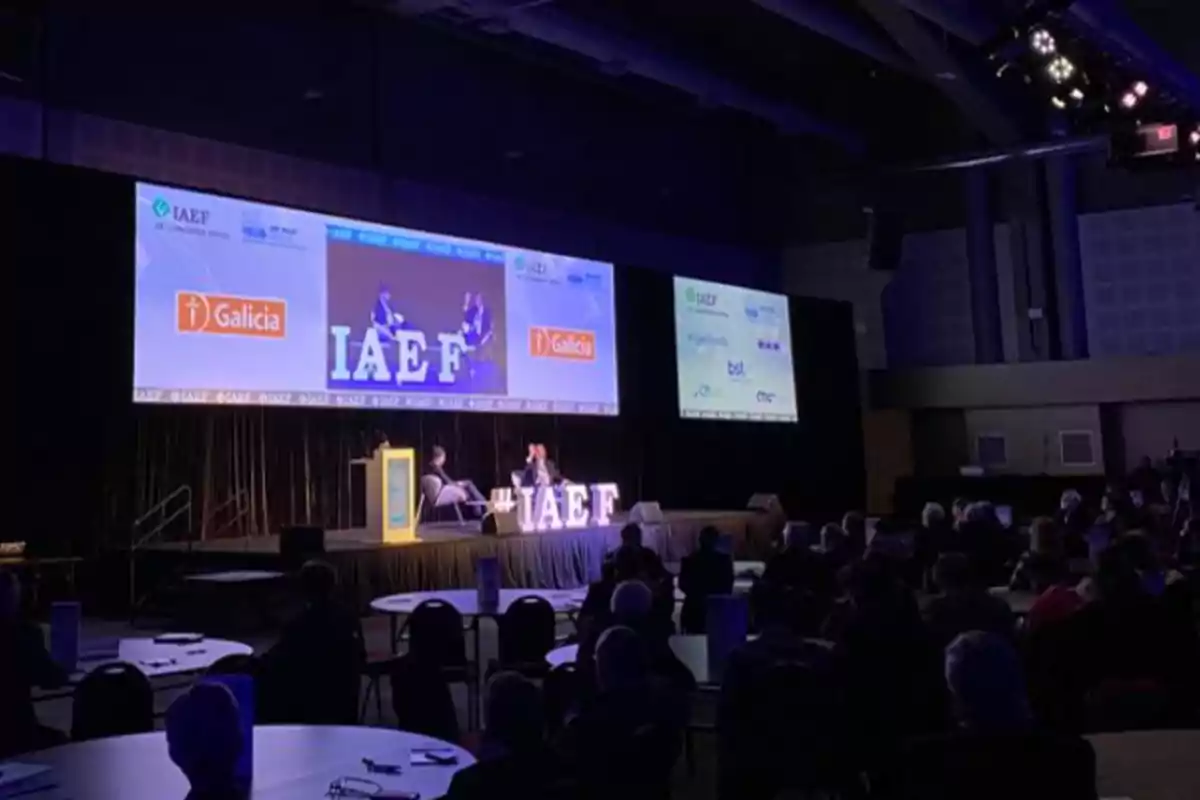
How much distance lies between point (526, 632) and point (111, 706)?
2.26 m

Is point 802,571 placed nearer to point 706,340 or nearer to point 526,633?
point 526,633

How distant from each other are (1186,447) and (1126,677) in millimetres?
14172

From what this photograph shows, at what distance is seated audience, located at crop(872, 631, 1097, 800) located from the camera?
2072 millimetres

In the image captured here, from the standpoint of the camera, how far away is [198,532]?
34.7ft

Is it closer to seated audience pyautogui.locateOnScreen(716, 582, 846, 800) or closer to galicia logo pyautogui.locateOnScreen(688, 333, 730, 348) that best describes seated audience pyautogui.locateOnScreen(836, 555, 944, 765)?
seated audience pyautogui.locateOnScreen(716, 582, 846, 800)

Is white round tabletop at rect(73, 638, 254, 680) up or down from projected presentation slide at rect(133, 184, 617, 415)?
down

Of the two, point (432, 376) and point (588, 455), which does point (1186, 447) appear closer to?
point (588, 455)

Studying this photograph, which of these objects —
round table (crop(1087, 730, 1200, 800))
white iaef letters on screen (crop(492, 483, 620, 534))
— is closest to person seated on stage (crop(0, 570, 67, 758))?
round table (crop(1087, 730, 1200, 800))

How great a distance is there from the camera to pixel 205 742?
222cm

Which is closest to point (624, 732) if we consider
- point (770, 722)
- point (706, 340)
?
point (770, 722)

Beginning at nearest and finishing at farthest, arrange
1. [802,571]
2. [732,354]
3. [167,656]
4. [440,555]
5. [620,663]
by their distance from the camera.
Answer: [620,663]
[167,656]
[802,571]
[440,555]
[732,354]

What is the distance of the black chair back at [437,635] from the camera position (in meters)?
4.32

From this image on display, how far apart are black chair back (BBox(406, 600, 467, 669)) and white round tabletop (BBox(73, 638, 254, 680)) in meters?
0.63

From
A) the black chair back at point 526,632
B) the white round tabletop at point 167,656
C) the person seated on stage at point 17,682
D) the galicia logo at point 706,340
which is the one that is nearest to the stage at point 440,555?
the galicia logo at point 706,340
